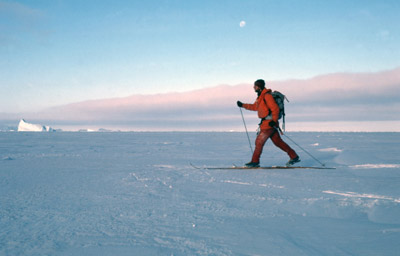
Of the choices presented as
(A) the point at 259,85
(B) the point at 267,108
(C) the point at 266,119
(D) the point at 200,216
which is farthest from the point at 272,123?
(D) the point at 200,216

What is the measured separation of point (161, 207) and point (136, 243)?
0.84m

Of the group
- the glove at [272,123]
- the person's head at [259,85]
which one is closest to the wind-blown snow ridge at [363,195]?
the glove at [272,123]

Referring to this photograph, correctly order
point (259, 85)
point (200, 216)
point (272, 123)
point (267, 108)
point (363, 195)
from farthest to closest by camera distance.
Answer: point (259, 85) → point (267, 108) → point (272, 123) → point (363, 195) → point (200, 216)

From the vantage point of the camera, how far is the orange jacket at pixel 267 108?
544cm

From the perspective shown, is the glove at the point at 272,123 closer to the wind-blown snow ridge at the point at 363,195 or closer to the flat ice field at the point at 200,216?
the flat ice field at the point at 200,216

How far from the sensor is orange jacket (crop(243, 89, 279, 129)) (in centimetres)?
544

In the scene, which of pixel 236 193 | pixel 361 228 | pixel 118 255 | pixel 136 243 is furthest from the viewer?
pixel 236 193

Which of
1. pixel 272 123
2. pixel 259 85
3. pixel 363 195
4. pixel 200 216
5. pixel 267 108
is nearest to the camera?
pixel 200 216

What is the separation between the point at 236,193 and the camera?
3.30 metres

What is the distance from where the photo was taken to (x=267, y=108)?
18.2 feet

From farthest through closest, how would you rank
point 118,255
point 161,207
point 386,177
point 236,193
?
point 386,177 < point 236,193 < point 161,207 < point 118,255

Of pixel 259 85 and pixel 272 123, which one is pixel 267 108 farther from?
pixel 259 85

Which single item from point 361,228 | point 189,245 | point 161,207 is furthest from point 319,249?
point 161,207

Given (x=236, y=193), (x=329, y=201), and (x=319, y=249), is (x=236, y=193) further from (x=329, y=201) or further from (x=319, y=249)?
(x=319, y=249)
